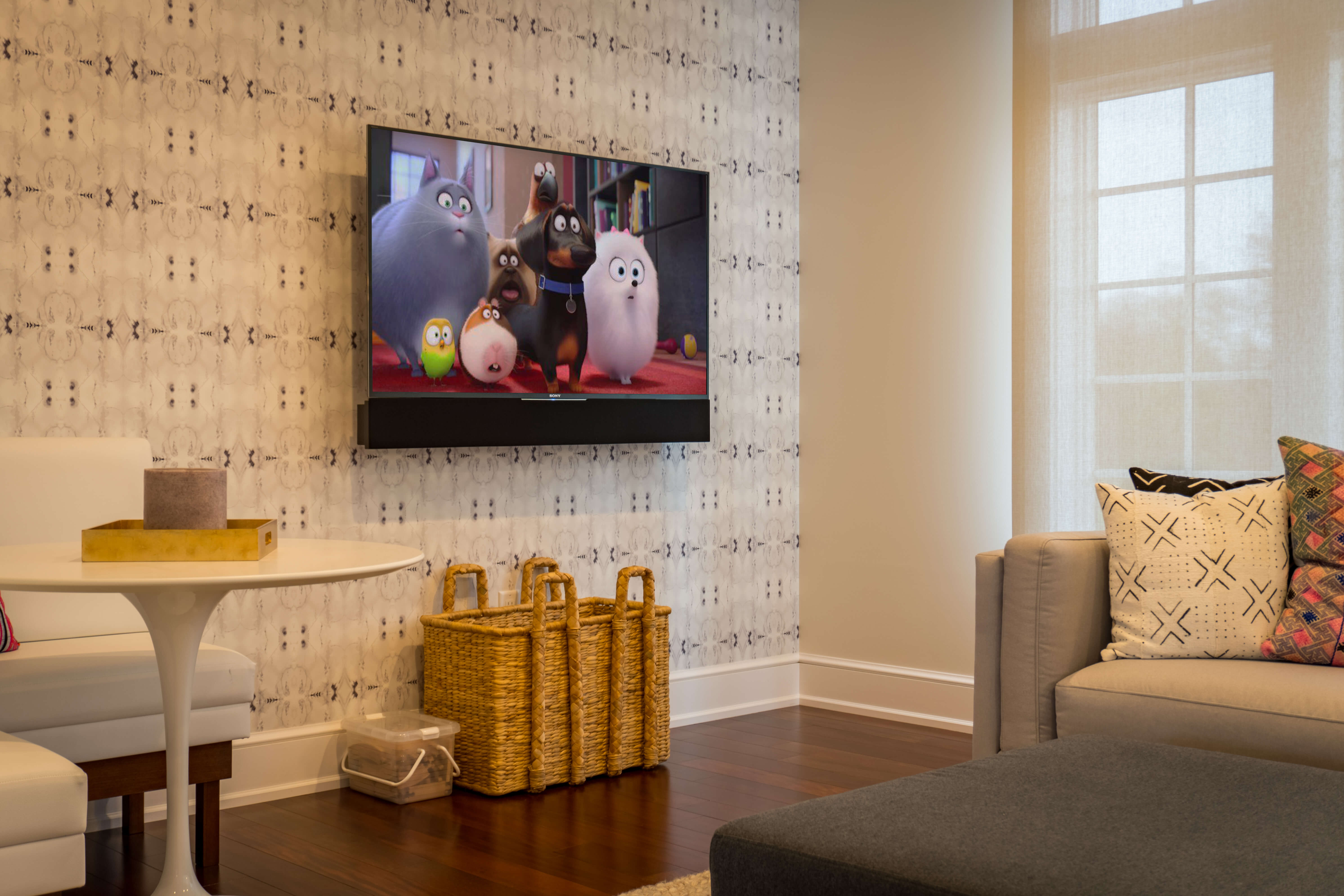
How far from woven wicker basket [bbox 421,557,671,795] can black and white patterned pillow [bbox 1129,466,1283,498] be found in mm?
1403

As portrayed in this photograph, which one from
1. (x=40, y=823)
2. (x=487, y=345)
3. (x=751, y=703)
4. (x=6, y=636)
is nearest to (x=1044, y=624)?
(x=487, y=345)

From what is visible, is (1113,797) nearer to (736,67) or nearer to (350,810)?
(350,810)

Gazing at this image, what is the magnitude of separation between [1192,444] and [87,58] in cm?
308

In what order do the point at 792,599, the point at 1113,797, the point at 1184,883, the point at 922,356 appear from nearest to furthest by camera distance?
the point at 1184,883, the point at 1113,797, the point at 922,356, the point at 792,599

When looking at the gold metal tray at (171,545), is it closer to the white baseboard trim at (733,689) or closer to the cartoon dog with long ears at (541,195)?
the cartoon dog with long ears at (541,195)

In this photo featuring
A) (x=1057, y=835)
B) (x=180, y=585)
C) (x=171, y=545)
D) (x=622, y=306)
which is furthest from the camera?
(x=622, y=306)

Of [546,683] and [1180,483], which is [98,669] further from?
[1180,483]

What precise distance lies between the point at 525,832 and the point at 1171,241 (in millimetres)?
2423

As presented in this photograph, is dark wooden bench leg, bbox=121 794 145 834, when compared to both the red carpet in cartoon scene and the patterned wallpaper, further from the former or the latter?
the red carpet in cartoon scene

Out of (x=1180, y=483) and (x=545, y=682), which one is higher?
(x=1180, y=483)

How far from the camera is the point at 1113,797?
161cm

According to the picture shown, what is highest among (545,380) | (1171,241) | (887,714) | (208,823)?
(1171,241)

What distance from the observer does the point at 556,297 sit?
3586 millimetres

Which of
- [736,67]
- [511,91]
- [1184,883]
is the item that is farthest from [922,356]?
[1184,883]
